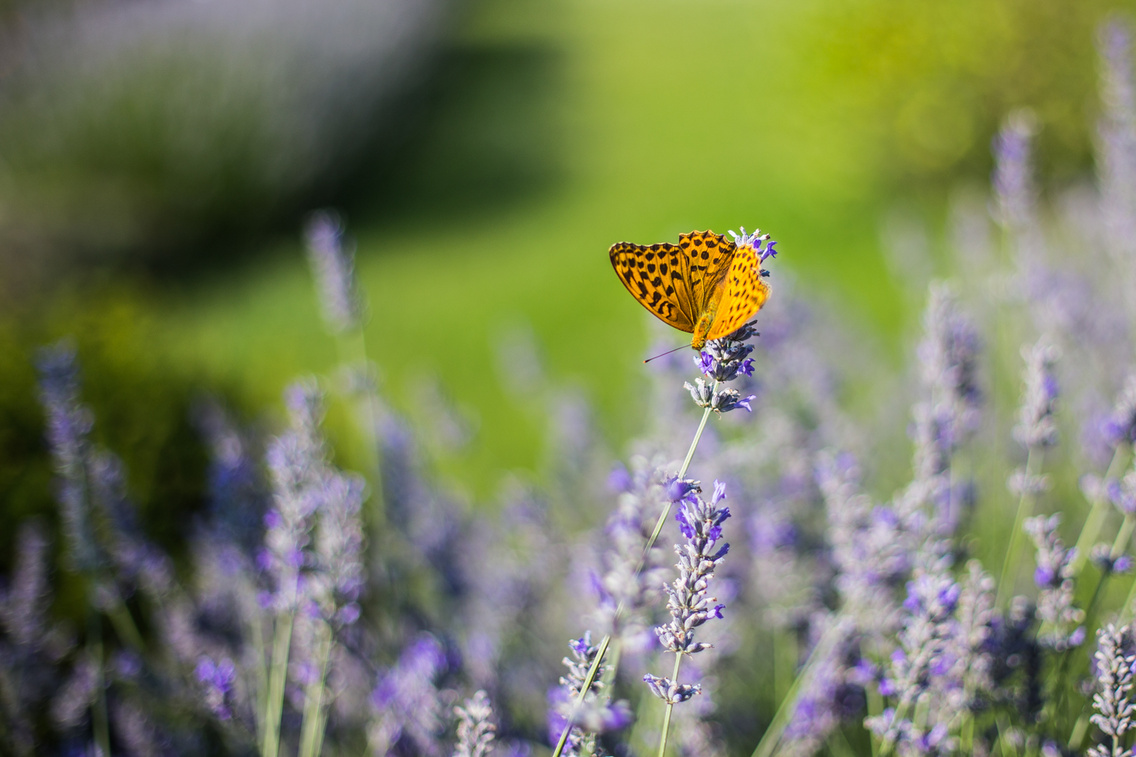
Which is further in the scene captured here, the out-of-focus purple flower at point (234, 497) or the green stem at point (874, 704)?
the out-of-focus purple flower at point (234, 497)

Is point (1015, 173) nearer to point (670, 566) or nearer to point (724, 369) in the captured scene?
point (670, 566)

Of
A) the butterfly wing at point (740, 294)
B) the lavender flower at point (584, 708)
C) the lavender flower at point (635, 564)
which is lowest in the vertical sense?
the lavender flower at point (584, 708)

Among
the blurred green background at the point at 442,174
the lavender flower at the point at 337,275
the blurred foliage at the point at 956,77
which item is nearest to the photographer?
the lavender flower at the point at 337,275

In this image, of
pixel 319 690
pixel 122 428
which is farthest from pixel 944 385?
pixel 122 428

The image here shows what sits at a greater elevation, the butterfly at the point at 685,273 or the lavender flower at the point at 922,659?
the butterfly at the point at 685,273

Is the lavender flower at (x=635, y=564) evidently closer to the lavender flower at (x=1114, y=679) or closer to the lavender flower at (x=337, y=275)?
the lavender flower at (x=1114, y=679)

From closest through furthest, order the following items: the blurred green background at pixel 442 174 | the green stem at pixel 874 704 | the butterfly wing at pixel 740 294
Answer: the butterfly wing at pixel 740 294
the green stem at pixel 874 704
the blurred green background at pixel 442 174

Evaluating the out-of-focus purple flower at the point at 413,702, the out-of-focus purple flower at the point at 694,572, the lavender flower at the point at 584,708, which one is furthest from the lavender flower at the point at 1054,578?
the out-of-focus purple flower at the point at 413,702
